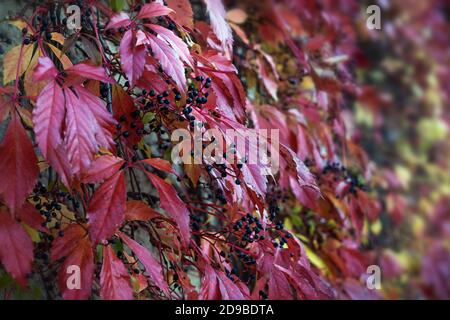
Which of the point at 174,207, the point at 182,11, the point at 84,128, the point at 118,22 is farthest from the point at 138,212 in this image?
the point at 182,11

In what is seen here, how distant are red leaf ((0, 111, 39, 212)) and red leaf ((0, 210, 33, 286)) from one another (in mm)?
50

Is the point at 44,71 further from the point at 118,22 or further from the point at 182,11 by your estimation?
the point at 182,11

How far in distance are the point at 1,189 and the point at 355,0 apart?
2320mm

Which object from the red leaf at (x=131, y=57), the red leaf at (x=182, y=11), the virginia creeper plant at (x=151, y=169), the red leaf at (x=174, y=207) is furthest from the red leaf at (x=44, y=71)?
the red leaf at (x=182, y=11)

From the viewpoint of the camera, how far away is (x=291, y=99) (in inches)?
65.4

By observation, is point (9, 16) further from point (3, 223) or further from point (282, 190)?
point (282, 190)

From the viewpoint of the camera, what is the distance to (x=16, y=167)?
841 millimetres

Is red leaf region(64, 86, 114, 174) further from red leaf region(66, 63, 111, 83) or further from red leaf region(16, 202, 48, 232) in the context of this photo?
red leaf region(16, 202, 48, 232)

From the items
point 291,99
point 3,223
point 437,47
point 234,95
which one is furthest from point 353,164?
point 437,47

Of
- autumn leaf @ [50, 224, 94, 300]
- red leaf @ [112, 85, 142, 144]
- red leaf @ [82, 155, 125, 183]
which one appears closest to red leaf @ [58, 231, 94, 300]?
autumn leaf @ [50, 224, 94, 300]

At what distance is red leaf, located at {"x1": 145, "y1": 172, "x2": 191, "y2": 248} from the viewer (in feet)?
2.96

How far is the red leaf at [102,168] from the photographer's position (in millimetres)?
865

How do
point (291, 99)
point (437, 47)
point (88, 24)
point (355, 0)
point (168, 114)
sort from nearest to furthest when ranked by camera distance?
point (168, 114) → point (88, 24) → point (291, 99) → point (355, 0) → point (437, 47)

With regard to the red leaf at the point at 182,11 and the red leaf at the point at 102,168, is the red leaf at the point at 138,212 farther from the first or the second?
the red leaf at the point at 182,11
